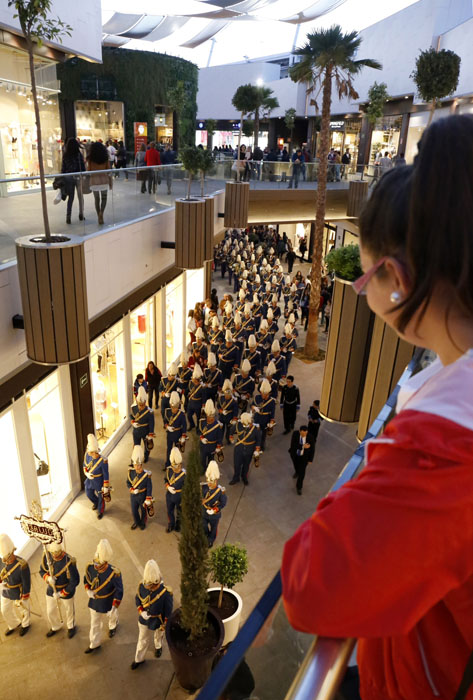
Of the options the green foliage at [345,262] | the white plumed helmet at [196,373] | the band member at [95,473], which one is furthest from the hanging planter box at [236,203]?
the band member at [95,473]

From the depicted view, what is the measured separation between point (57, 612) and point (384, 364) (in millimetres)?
5784

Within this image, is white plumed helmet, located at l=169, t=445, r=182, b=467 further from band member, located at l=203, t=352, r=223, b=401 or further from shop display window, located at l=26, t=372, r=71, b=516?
band member, located at l=203, t=352, r=223, b=401

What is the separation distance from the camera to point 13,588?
6.54 meters

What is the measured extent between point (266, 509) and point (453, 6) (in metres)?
23.7

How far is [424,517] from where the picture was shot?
0.72 meters

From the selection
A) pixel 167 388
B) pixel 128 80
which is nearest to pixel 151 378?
pixel 167 388

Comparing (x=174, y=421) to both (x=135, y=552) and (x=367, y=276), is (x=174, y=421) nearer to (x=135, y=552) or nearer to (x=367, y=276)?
(x=135, y=552)

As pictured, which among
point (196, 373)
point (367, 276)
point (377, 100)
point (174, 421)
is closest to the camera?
point (367, 276)

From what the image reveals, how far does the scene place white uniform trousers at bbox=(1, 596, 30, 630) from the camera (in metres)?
6.69

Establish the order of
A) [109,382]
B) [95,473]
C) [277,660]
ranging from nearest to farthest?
1. [277,660]
2. [95,473]
3. [109,382]

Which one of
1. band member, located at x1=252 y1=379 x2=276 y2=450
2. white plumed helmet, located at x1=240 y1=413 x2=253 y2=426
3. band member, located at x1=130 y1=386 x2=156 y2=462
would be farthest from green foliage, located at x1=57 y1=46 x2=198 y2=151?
white plumed helmet, located at x1=240 y1=413 x2=253 y2=426

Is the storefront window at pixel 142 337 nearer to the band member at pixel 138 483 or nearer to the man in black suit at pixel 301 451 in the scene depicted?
the band member at pixel 138 483

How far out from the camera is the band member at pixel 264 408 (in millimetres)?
10734

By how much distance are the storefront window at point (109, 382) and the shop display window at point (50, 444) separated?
4.27ft
